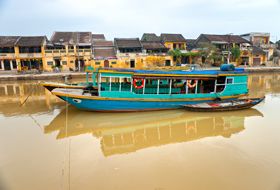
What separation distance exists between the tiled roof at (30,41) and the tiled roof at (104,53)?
7631 millimetres

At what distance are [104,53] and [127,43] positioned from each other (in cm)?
413

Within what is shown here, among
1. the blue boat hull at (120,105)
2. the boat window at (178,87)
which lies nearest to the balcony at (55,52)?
the blue boat hull at (120,105)

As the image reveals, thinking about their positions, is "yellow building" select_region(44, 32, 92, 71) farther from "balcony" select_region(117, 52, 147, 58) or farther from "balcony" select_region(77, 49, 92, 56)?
"balcony" select_region(117, 52, 147, 58)

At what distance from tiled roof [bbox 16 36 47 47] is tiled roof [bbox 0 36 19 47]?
65 cm

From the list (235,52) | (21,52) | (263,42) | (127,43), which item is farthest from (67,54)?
(263,42)

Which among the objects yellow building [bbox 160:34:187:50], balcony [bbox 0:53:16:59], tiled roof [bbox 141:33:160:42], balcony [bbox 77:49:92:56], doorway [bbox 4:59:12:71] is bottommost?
doorway [bbox 4:59:12:71]

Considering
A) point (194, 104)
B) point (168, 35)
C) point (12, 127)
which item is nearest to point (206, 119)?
point (194, 104)

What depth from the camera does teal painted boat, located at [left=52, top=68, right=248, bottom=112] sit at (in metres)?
9.62

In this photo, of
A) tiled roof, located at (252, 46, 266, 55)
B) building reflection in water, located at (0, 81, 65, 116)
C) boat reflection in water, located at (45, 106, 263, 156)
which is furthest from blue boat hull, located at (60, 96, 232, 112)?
tiled roof, located at (252, 46, 266, 55)

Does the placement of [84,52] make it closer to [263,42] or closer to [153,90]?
[153,90]

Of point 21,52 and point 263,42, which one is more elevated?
point 263,42

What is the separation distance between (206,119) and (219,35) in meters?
34.9

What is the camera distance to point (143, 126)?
8.84 m

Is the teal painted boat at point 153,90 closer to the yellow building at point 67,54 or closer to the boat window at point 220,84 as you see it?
the boat window at point 220,84
